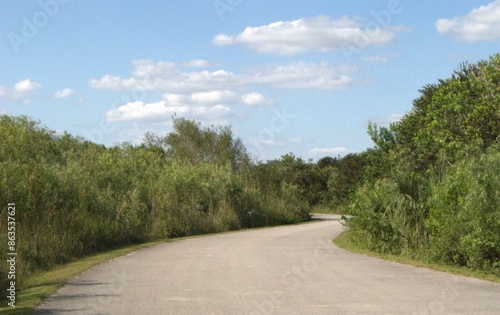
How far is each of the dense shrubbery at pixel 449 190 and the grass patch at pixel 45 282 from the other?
9156 millimetres

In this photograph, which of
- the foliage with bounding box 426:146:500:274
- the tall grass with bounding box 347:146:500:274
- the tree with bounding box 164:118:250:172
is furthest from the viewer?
the tree with bounding box 164:118:250:172

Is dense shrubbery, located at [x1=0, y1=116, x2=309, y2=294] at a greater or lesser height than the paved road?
greater

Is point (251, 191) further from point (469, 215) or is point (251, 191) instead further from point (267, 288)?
point (267, 288)

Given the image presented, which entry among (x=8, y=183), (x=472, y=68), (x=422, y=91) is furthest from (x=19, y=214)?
(x=422, y=91)

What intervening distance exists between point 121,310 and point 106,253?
12.5 m

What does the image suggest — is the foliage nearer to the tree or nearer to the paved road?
the paved road

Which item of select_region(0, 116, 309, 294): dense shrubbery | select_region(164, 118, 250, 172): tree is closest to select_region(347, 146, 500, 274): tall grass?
select_region(0, 116, 309, 294): dense shrubbery

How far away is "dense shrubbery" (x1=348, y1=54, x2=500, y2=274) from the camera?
18.6 m

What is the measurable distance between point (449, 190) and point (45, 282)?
11743mm

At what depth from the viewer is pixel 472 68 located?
29.0 meters

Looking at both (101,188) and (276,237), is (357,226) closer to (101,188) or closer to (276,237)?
(276,237)

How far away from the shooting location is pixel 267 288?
1446 centimetres

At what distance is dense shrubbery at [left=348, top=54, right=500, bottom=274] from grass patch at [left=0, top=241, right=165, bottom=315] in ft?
30.0

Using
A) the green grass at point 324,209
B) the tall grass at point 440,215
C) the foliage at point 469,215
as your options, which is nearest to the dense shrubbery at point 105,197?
the tall grass at point 440,215
